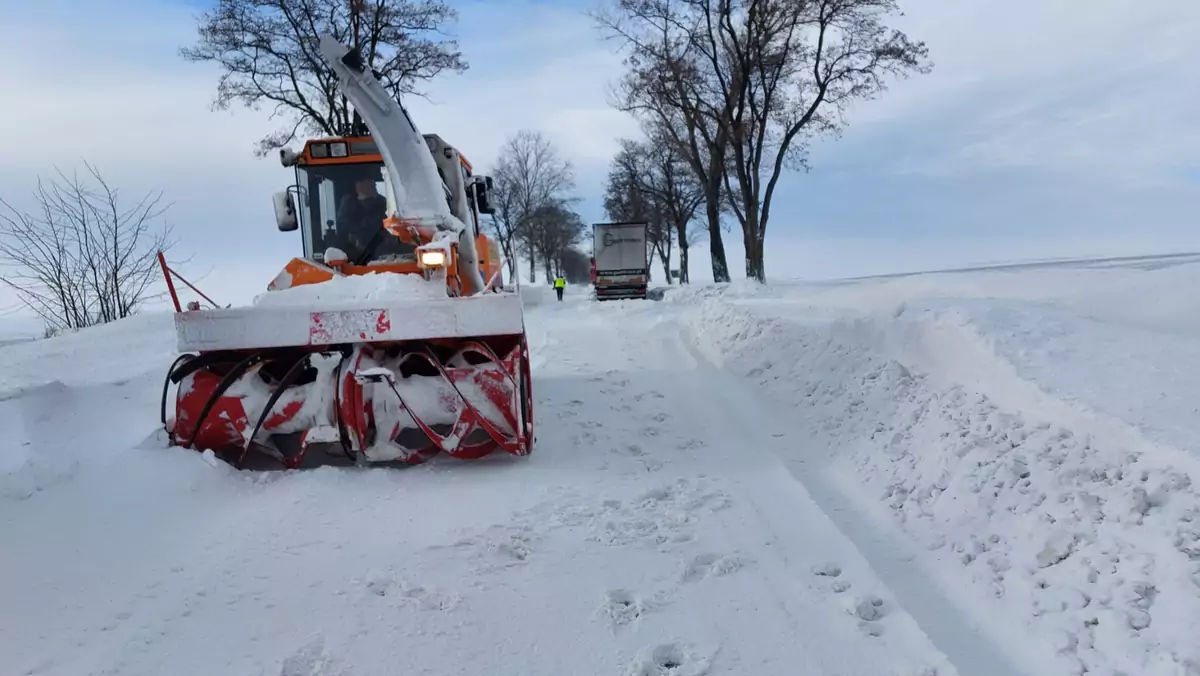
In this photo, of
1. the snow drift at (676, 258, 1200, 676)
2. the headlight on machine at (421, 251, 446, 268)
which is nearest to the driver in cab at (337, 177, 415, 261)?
the headlight on machine at (421, 251, 446, 268)

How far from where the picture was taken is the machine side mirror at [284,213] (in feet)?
23.2

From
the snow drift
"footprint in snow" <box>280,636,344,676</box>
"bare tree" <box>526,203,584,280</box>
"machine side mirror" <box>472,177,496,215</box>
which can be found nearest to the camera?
"footprint in snow" <box>280,636,344,676</box>

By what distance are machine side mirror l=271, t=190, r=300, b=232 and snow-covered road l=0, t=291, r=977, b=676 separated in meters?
2.11

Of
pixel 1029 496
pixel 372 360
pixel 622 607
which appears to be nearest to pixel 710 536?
pixel 622 607

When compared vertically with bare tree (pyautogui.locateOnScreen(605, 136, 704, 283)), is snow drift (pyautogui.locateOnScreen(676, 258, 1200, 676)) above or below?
below

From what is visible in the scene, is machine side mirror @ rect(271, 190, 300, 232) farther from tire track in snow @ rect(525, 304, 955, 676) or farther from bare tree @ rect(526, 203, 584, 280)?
bare tree @ rect(526, 203, 584, 280)

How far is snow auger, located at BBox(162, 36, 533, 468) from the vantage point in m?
5.50

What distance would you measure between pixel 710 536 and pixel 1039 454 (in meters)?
1.82

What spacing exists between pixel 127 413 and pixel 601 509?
514 centimetres

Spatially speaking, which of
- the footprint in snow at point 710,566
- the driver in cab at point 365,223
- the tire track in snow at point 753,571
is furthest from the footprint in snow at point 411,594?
the driver in cab at point 365,223

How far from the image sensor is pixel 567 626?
3406 mm

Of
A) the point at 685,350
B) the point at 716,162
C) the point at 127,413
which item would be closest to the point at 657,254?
the point at 716,162

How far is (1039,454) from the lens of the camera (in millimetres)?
4211

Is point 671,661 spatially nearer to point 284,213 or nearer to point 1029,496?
point 1029,496
